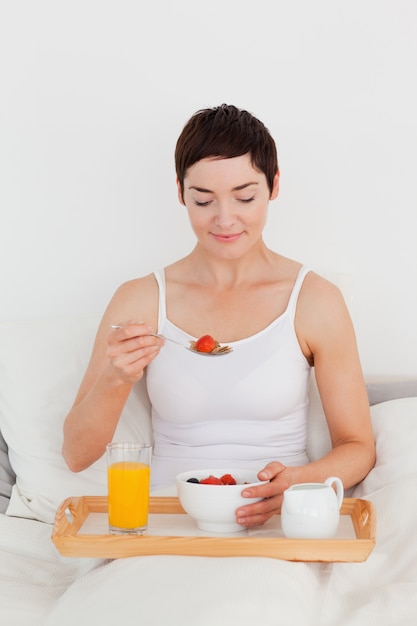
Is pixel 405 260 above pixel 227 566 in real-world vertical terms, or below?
above

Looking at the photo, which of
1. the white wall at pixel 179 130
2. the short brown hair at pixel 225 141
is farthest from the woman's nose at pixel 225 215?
the white wall at pixel 179 130

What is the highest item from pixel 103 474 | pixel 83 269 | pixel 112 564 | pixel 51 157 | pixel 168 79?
pixel 168 79

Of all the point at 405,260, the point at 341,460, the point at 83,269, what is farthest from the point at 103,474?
the point at 405,260

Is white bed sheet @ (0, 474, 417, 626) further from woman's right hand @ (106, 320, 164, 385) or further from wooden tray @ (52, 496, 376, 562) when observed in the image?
woman's right hand @ (106, 320, 164, 385)

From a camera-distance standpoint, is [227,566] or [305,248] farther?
[305,248]

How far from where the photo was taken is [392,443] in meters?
2.01

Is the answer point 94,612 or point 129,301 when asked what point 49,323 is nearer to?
point 129,301

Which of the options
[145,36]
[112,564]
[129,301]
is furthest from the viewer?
[145,36]

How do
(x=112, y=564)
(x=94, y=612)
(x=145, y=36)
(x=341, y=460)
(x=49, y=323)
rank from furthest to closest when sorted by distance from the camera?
1. (x=145, y=36)
2. (x=49, y=323)
3. (x=341, y=460)
4. (x=112, y=564)
5. (x=94, y=612)

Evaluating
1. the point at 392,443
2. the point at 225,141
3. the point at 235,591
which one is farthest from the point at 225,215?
the point at 235,591

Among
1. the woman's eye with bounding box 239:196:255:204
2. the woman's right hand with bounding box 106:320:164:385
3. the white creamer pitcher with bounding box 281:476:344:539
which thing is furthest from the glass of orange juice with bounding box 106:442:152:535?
the woman's eye with bounding box 239:196:255:204

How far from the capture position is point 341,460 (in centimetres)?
193

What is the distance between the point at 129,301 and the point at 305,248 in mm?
670

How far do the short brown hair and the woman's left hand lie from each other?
67cm
